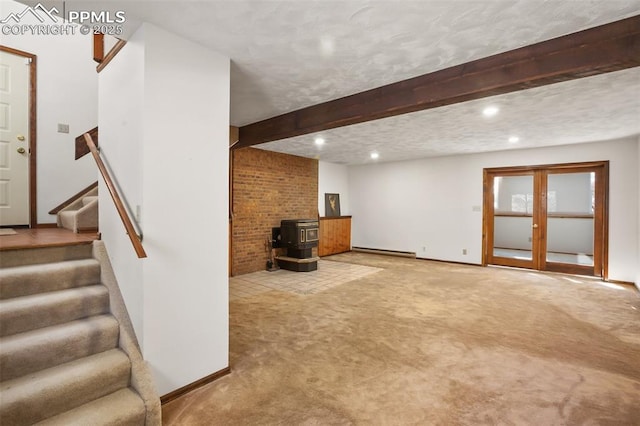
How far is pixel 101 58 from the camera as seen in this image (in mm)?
2492

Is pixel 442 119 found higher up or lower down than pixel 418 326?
higher up

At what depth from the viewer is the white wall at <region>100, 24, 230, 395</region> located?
6.28 ft

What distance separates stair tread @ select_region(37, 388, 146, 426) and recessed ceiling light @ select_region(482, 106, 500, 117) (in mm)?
4249

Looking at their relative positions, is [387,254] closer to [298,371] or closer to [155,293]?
[298,371]

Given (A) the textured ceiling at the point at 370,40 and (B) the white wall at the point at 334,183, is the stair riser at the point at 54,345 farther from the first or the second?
(B) the white wall at the point at 334,183

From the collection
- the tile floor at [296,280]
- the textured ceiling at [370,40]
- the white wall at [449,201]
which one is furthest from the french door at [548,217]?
the tile floor at [296,280]

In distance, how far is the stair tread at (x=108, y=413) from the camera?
1.55 meters

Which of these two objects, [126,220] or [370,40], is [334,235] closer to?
[370,40]

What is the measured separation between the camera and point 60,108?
3777mm

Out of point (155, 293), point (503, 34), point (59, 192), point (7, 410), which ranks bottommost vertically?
point (7, 410)

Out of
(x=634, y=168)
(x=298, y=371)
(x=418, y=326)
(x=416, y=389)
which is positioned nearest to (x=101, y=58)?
(x=298, y=371)

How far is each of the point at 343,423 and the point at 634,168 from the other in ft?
21.0

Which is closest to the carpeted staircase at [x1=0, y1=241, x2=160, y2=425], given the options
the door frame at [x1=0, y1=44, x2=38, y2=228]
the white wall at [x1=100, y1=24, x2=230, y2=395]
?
the white wall at [x1=100, y1=24, x2=230, y2=395]

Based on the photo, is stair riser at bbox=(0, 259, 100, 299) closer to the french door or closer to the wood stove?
the wood stove
